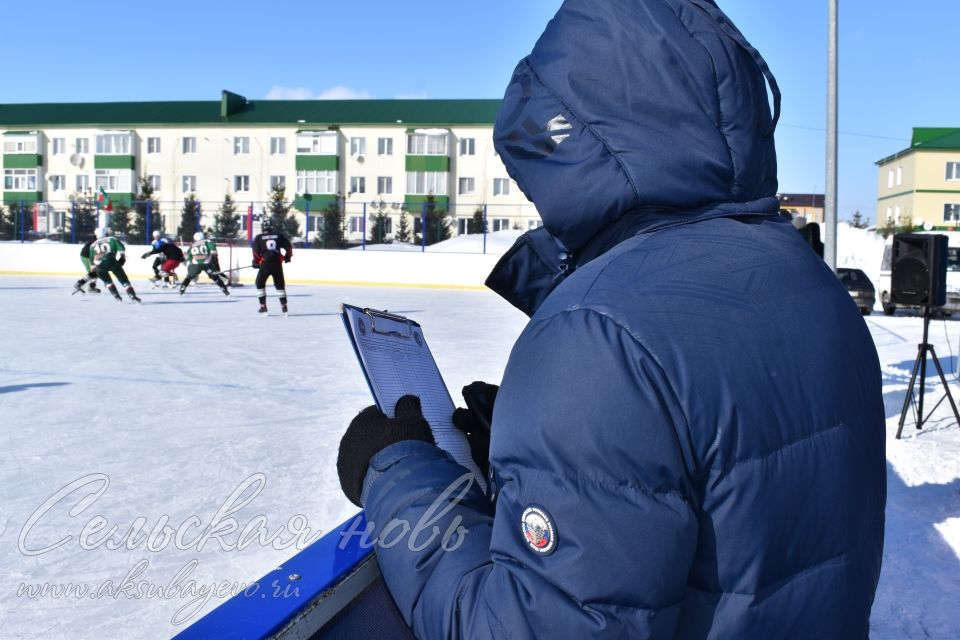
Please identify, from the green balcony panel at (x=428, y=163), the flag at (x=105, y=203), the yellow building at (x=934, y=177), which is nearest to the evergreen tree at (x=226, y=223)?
the flag at (x=105, y=203)

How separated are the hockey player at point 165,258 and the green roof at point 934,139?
4682cm

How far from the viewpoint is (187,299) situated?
588 inches

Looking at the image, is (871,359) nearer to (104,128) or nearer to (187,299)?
(187,299)

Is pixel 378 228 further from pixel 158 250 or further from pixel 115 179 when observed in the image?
pixel 115 179

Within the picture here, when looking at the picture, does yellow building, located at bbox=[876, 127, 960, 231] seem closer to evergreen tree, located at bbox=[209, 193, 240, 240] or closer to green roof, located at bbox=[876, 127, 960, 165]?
green roof, located at bbox=[876, 127, 960, 165]

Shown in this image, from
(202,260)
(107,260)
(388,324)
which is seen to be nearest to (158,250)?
(202,260)

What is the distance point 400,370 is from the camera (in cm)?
128

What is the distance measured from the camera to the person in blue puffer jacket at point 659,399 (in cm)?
81

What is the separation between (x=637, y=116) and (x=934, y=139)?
5762cm

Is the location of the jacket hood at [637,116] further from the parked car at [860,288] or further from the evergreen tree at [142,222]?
the evergreen tree at [142,222]

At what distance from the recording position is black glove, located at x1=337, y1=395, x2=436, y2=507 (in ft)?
3.66

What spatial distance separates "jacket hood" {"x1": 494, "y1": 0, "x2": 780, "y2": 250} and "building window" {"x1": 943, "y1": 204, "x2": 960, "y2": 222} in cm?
5656

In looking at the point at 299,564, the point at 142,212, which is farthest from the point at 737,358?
the point at 142,212

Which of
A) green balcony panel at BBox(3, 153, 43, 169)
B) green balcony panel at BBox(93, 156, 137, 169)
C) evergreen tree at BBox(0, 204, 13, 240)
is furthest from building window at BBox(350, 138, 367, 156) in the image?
evergreen tree at BBox(0, 204, 13, 240)
